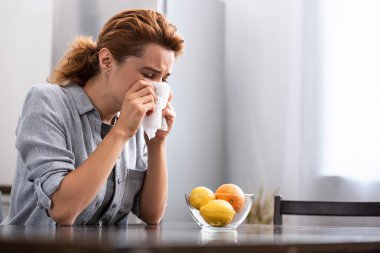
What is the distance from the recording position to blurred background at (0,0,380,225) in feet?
7.97

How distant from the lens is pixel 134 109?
1.46 metres

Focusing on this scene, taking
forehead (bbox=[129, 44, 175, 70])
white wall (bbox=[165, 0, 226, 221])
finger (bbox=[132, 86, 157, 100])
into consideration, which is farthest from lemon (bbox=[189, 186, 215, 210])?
white wall (bbox=[165, 0, 226, 221])

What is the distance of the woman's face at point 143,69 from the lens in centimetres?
158

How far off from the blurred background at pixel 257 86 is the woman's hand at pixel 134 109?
3.91ft

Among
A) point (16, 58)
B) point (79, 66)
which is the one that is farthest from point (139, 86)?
point (16, 58)

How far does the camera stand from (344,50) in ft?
8.14

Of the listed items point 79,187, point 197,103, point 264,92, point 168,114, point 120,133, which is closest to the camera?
point 79,187

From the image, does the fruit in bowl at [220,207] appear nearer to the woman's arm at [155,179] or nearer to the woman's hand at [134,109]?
the woman's hand at [134,109]

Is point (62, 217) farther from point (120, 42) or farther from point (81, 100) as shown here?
point (120, 42)

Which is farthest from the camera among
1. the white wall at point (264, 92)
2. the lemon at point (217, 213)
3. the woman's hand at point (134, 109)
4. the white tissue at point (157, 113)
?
the white wall at point (264, 92)

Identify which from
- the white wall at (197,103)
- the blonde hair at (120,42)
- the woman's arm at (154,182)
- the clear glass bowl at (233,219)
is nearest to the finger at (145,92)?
the blonde hair at (120,42)

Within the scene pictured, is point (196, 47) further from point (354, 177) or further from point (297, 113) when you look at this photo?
point (354, 177)

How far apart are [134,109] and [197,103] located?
149 cm

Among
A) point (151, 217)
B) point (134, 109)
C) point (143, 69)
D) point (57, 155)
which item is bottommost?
point (151, 217)
